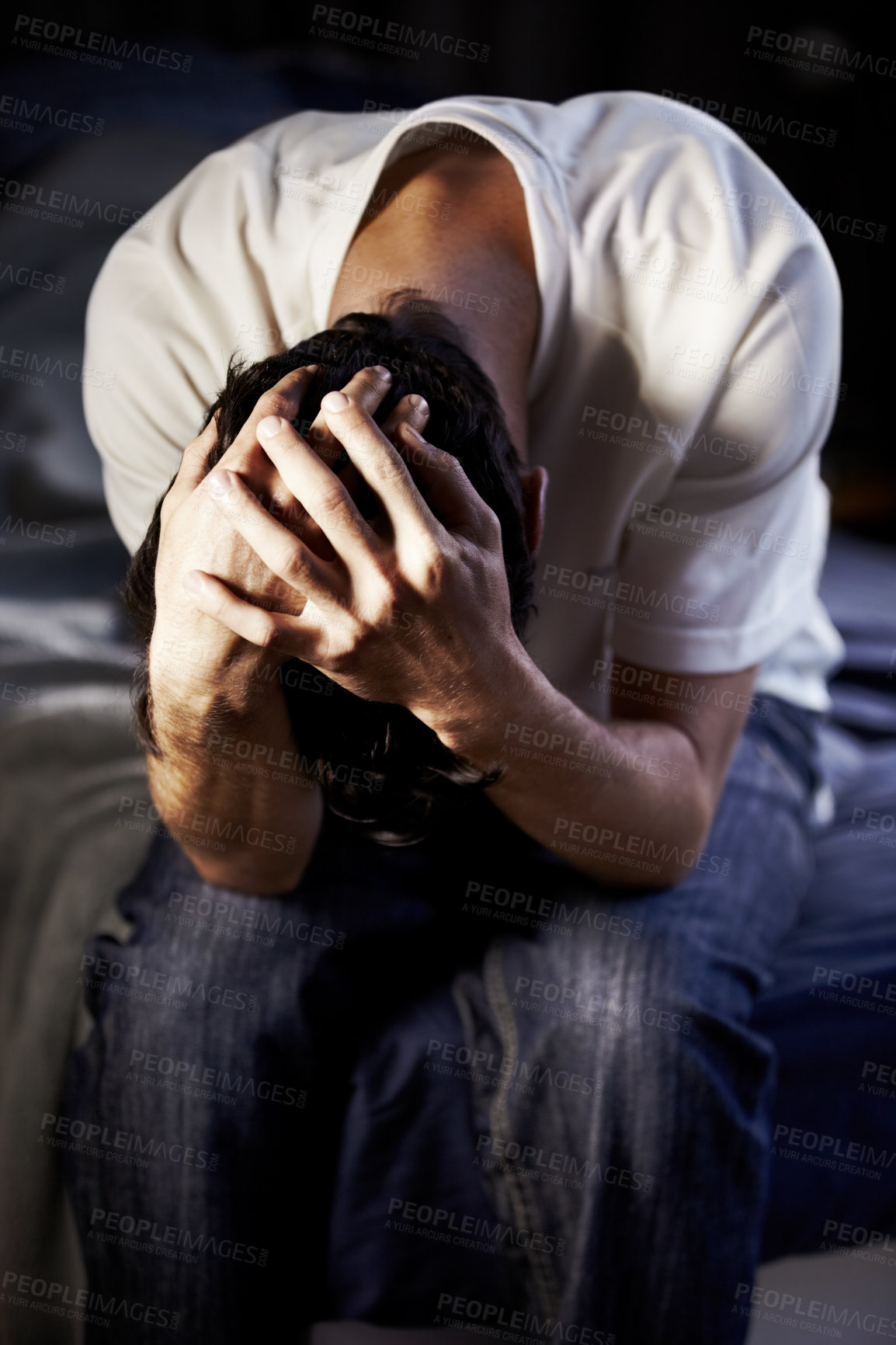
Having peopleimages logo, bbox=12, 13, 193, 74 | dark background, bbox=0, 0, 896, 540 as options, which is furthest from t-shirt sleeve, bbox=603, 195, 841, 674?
peopleimages logo, bbox=12, 13, 193, 74

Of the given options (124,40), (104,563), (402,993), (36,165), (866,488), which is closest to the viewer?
(402,993)

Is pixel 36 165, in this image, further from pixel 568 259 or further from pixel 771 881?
pixel 771 881

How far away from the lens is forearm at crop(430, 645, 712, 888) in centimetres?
54

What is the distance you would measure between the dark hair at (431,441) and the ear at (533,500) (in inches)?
0.9

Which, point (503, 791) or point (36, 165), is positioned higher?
point (36, 165)

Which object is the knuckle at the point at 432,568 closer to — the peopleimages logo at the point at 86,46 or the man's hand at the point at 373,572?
the man's hand at the point at 373,572

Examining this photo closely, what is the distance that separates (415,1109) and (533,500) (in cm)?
41

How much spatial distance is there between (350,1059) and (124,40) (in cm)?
142

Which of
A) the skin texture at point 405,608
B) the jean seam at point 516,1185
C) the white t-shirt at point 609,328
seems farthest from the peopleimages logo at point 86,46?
the jean seam at point 516,1185

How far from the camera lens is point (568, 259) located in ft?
2.07

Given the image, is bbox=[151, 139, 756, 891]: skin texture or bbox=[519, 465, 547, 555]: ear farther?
bbox=[519, 465, 547, 555]: ear

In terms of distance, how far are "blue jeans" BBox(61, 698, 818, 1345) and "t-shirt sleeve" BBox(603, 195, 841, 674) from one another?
19cm

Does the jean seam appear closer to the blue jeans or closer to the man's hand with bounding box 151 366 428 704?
the blue jeans

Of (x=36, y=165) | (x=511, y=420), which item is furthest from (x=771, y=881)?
(x=36, y=165)
